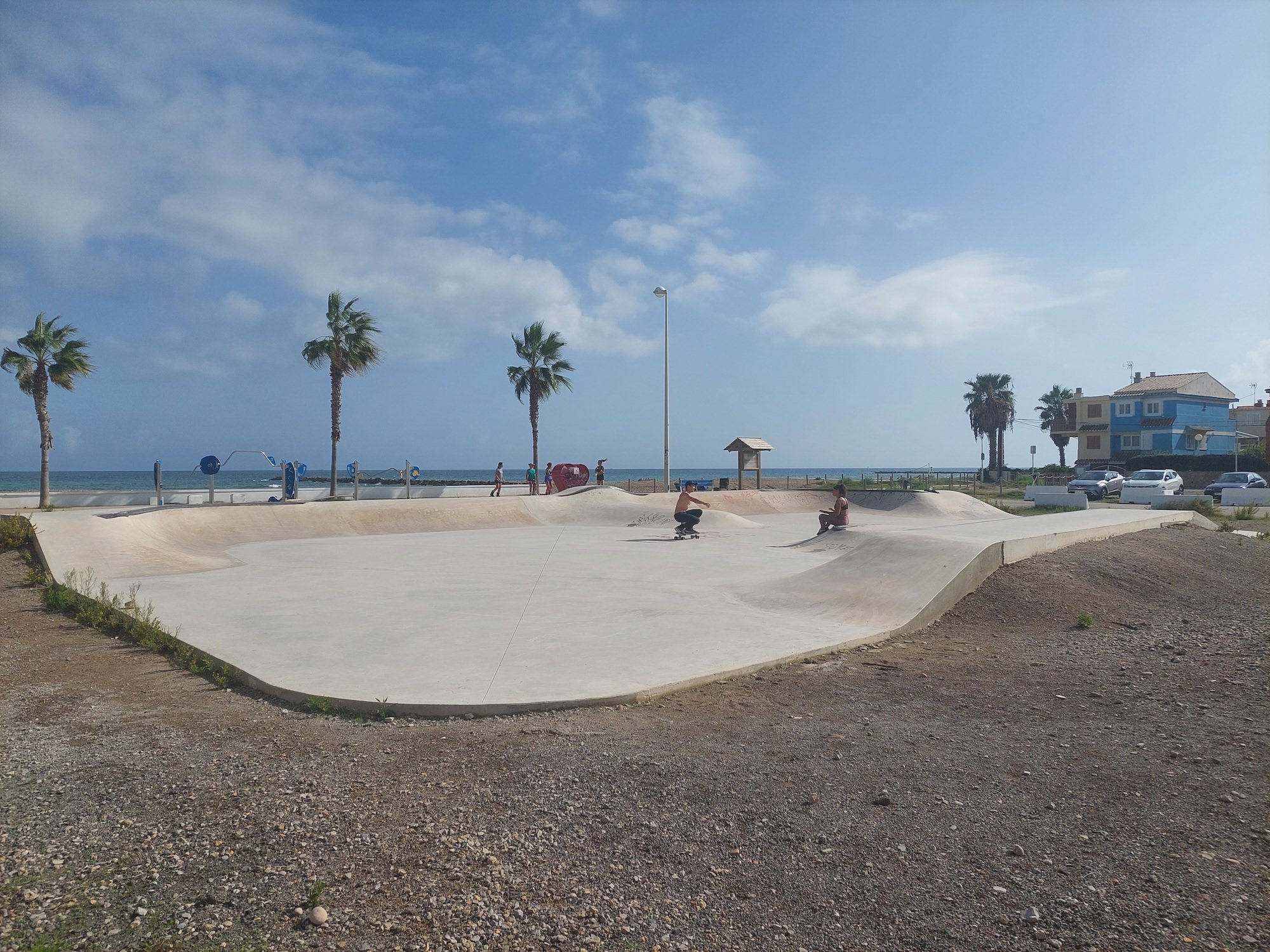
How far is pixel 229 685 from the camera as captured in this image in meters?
5.81

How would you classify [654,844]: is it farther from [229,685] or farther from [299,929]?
[229,685]

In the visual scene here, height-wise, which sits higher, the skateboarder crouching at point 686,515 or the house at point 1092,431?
the house at point 1092,431

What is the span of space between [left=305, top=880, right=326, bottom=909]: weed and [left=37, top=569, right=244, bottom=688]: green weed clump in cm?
342

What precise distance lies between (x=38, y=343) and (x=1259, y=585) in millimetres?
35589

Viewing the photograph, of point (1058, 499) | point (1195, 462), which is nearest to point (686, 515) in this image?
point (1058, 499)

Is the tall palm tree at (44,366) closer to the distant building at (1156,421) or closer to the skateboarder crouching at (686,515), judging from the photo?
the skateboarder crouching at (686,515)

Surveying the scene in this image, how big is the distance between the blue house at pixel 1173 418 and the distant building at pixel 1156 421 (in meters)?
0.04

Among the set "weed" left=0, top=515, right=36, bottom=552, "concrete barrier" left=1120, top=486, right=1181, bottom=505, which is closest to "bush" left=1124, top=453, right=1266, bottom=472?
"concrete barrier" left=1120, top=486, right=1181, bottom=505

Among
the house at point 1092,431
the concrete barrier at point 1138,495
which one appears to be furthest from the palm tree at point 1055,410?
the concrete barrier at point 1138,495

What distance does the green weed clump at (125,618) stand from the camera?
242 inches

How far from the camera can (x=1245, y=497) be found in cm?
2702

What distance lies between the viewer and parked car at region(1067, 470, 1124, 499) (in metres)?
33.2

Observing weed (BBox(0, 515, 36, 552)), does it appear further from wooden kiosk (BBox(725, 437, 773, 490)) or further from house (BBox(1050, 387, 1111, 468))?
house (BBox(1050, 387, 1111, 468))

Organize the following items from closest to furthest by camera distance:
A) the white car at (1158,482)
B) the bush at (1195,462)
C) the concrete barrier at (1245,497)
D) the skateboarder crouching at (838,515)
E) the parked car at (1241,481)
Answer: the skateboarder crouching at (838,515) < the concrete barrier at (1245,497) < the white car at (1158,482) < the parked car at (1241,481) < the bush at (1195,462)
